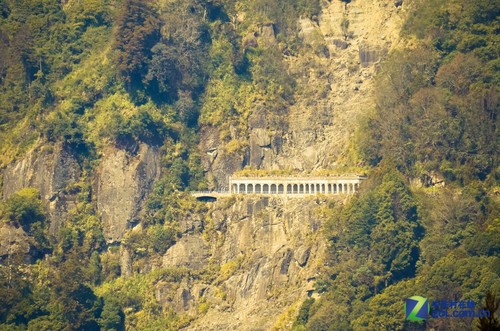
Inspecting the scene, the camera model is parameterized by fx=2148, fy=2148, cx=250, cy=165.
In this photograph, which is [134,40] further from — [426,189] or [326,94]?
[426,189]

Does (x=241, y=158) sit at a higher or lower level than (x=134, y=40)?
lower

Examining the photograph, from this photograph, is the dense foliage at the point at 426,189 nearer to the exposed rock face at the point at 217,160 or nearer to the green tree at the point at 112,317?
the exposed rock face at the point at 217,160

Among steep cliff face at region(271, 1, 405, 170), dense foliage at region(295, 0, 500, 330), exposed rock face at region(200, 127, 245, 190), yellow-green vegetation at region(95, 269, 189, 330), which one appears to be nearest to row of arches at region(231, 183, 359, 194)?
dense foliage at region(295, 0, 500, 330)

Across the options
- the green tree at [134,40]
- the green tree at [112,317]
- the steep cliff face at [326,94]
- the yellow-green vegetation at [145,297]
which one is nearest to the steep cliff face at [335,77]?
the steep cliff face at [326,94]

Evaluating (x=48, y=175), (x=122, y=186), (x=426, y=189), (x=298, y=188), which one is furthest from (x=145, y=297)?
(x=426, y=189)

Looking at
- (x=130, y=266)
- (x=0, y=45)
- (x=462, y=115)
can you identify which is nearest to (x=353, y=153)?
A: (x=462, y=115)

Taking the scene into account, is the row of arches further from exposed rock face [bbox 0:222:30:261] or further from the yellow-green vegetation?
exposed rock face [bbox 0:222:30:261]
